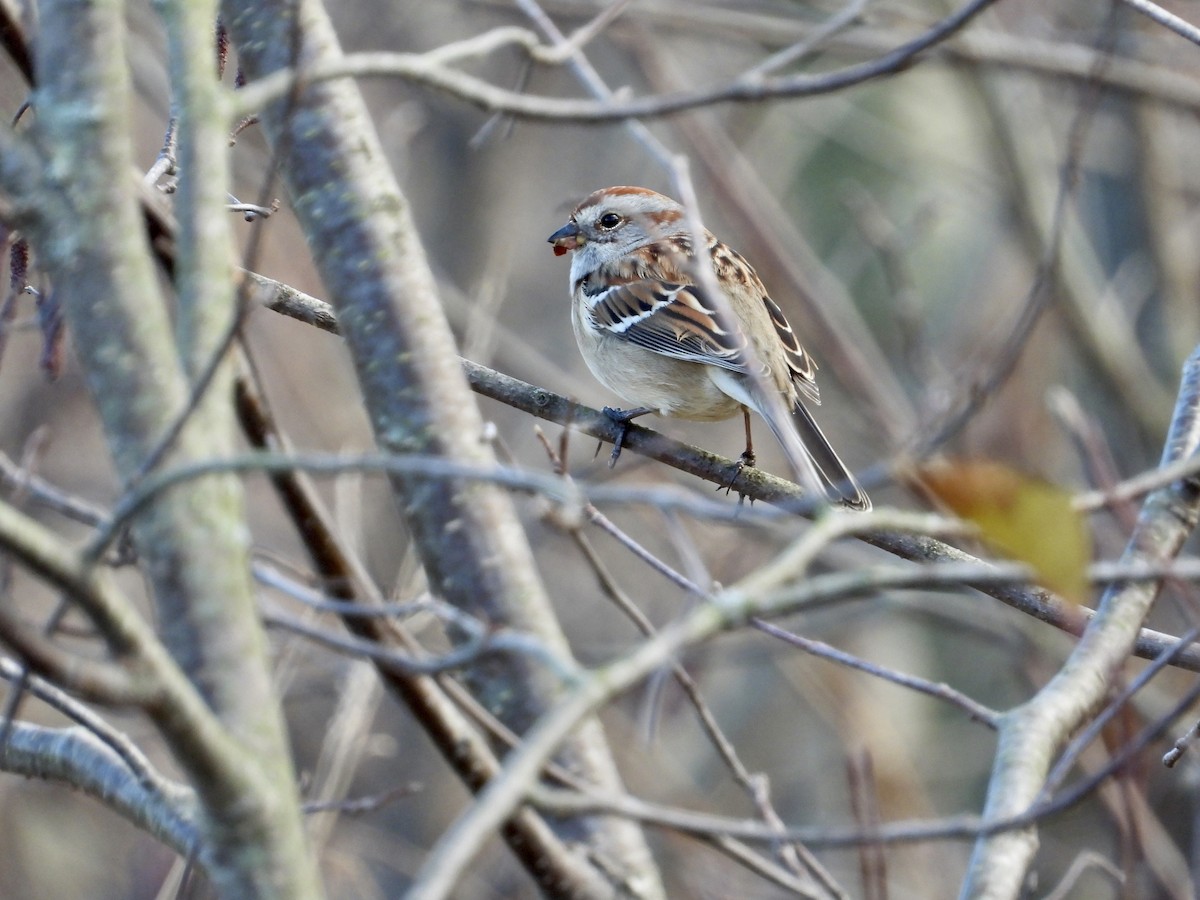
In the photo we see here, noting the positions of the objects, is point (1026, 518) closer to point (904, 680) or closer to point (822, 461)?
point (904, 680)

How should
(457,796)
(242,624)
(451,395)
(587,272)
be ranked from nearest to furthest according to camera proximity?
(242,624)
(451,395)
(587,272)
(457,796)

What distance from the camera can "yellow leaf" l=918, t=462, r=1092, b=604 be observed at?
122 cm

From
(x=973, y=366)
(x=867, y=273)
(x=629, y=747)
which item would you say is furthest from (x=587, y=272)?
(x=867, y=273)

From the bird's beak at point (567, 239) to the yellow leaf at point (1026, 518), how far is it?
4.16 metres

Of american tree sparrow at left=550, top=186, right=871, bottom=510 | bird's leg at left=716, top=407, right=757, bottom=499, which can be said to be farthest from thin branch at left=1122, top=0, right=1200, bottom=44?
american tree sparrow at left=550, top=186, right=871, bottom=510

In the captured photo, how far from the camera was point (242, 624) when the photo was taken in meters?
1.41

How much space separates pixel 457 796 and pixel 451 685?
21.9 ft

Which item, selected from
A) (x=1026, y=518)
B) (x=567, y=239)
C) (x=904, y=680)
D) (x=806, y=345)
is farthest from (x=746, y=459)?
(x=806, y=345)

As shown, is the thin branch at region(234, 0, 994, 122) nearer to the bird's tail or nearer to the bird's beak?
the bird's tail

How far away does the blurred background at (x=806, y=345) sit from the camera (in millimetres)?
6320

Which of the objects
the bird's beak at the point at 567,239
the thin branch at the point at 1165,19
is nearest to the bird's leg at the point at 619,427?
the bird's beak at the point at 567,239

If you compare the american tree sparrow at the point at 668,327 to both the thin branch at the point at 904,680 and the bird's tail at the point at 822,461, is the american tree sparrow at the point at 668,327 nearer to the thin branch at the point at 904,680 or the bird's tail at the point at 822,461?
the bird's tail at the point at 822,461

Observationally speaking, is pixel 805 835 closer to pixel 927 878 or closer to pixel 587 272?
pixel 587 272

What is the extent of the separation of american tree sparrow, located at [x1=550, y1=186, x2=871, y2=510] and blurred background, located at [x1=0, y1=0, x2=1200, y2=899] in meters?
0.39
